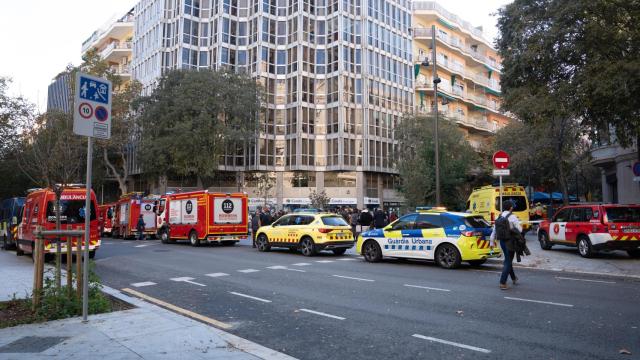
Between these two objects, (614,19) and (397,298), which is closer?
(397,298)

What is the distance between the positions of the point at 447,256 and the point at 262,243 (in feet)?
28.4

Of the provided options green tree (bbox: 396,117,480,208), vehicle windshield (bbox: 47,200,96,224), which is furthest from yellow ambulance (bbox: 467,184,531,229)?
green tree (bbox: 396,117,480,208)

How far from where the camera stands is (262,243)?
1998cm

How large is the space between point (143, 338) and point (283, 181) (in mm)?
45231

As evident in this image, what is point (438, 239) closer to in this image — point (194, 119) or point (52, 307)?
point (52, 307)

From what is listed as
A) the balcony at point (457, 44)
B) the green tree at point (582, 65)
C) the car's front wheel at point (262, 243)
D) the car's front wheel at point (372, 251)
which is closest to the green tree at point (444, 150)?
the balcony at point (457, 44)

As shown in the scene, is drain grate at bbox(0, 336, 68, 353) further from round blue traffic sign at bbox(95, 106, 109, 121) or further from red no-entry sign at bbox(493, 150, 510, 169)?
red no-entry sign at bbox(493, 150, 510, 169)

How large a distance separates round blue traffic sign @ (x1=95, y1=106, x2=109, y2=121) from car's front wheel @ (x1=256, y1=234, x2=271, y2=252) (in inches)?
509

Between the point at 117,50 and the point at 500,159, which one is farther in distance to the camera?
the point at 117,50

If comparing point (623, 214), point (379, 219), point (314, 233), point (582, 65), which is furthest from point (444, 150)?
point (582, 65)

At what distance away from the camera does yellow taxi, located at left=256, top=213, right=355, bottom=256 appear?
57.9 ft

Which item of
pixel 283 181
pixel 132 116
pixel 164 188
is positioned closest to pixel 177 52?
pixel 132 116

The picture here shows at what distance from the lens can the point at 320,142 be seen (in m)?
51.5

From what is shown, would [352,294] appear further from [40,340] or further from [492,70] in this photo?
[492,70]
